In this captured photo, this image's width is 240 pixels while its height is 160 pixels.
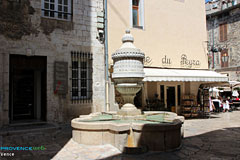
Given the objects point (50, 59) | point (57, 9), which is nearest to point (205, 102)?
point (50, 59)

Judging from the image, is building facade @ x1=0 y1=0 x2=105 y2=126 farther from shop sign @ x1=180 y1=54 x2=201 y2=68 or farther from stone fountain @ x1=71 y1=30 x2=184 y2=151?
shop sign @ x1=180 y1=54 x2=201 y2=68

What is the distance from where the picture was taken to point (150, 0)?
10.6 metres

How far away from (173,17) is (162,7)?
0.87 m

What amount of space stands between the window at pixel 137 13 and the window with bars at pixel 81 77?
309cm

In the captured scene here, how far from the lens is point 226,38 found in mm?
20375

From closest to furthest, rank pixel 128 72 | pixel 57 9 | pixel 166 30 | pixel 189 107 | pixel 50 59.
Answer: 1. pixel 128 72
2. pixel 50 59
3. pixel 57 9
4. pixel 189 107
5. pixel 166 30

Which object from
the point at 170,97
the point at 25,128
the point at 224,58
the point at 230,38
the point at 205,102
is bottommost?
the point at 25,128

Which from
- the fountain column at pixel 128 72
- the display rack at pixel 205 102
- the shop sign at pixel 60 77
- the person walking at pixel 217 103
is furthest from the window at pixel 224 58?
the fountain column at pixel 128 72

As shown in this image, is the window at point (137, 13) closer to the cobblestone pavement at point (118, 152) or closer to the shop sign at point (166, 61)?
the shop sign at point (166, 61)

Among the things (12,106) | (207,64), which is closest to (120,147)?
(12,106)

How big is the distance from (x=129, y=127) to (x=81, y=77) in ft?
16.2

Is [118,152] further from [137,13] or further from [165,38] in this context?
[165,38]

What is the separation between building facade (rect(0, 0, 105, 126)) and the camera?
24.2 ft

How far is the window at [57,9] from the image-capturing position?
8.30 metres
